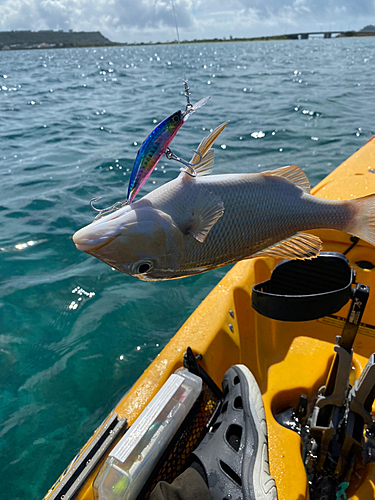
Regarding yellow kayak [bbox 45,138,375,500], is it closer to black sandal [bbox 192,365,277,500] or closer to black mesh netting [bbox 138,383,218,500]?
black mesh netting [bbox 138,383,218,500]

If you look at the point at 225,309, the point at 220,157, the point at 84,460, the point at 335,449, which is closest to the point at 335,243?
the point at 225,309

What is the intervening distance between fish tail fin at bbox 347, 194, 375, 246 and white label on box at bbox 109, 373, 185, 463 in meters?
1.59

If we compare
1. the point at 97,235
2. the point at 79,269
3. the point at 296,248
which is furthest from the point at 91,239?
the point at 79,269

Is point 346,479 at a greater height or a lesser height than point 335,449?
lesser

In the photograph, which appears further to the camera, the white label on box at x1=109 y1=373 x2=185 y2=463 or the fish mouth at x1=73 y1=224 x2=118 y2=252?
the white label on box at x1=109 y1=373 x2=185 y2=463

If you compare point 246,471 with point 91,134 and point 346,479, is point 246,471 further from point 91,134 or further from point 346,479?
point 91,134

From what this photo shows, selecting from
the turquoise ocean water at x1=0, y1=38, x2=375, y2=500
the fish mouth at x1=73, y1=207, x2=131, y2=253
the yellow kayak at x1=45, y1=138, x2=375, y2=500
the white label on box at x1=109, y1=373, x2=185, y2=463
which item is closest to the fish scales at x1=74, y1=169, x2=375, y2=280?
the fish mouth at x1=73, y1=207, x2=131, y2=253

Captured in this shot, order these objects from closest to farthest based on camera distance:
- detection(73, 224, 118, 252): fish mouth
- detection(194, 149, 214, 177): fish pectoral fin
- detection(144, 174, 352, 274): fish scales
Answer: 1. detection(73, 224, 118, 252): fish mouth
2. detection(144, 174, 352, 274): fish scales
3. detection(194, 149, 214, 177): fish pectoral fin

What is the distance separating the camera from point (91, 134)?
11.6 meters

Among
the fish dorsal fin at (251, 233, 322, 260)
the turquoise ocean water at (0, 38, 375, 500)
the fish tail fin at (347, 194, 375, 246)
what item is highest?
the fish tail fin at (347, 194, 375, 246)

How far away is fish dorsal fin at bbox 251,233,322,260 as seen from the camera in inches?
38.2

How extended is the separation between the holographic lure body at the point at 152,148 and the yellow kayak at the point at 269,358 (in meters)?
1.86

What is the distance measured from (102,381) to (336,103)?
1564 centimetres

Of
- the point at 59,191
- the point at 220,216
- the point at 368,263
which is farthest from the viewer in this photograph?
the point at 59,191
